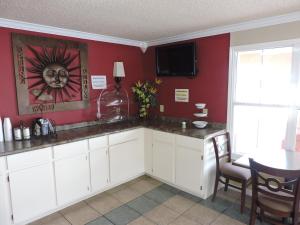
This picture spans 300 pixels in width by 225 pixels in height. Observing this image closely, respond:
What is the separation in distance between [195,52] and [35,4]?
2.11 m

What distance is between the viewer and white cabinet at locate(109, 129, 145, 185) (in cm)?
313

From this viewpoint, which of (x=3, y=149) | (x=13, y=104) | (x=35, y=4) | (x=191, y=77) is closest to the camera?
(x=35, y=4)

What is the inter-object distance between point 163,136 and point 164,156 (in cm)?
30

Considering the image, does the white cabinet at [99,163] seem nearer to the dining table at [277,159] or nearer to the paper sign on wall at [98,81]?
the paper sign on wall at [98,81]

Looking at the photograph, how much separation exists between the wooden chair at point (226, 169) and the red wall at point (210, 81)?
1.16ft

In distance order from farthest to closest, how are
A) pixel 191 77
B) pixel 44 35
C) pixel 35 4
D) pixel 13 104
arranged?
1. pixel 191 77
2. pixel 44 35
3. pixel 13 104
4. pixel 35 4

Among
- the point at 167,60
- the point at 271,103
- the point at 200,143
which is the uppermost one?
the point at 167,60

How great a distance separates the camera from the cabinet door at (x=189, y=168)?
2855 millimetres

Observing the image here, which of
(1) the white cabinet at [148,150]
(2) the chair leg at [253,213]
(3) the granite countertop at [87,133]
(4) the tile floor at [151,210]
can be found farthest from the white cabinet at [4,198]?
(2) the chair leg at [253,213]

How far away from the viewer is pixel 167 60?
3584 mm

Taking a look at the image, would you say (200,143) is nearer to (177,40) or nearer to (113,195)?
(113,195)

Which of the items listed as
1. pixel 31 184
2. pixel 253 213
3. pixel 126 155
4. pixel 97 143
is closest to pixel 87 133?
pixel 97 143

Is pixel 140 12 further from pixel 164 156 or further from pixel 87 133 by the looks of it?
pixel 164 156

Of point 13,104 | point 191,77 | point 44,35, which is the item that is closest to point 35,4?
point 44,35
